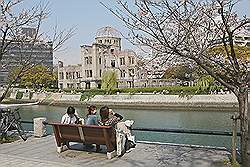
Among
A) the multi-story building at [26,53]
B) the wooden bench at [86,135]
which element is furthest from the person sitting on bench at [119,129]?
the multi-story building at [26,53]

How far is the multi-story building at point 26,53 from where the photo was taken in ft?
32.2

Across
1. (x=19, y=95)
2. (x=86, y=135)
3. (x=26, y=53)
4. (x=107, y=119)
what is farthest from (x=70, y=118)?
(x=19, y=95)

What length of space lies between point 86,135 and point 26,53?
403 centimetres

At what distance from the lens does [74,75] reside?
242ft

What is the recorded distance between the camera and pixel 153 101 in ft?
123

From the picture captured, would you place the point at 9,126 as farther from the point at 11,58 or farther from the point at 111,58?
the point at 111,58

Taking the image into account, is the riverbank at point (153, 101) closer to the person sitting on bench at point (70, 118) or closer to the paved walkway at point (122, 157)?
the paved walkway at point (122, 157)

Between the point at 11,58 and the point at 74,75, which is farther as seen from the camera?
the point at 74,75

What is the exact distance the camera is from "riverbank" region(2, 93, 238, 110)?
106 feet

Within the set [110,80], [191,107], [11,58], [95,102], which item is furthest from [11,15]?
[110,80]

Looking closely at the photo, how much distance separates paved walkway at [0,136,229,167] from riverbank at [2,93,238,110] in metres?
23.6

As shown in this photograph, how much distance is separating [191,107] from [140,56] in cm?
2632

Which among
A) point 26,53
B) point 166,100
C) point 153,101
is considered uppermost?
point 26,53

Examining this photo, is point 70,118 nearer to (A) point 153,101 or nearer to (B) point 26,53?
(B) point 26,53
